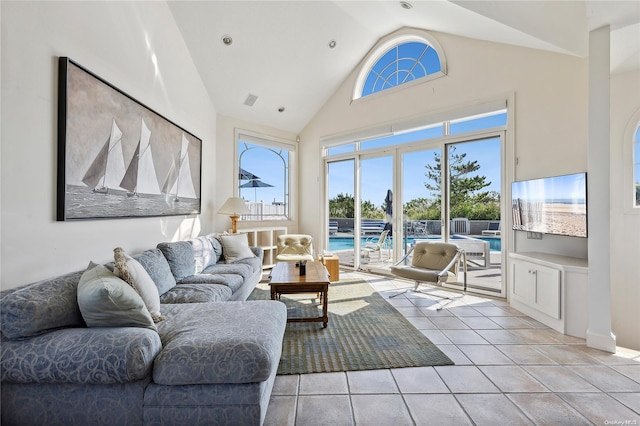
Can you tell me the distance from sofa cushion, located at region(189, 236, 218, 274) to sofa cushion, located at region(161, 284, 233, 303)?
618 millimetres

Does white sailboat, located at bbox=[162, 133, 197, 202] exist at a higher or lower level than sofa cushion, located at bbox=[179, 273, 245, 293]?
higher

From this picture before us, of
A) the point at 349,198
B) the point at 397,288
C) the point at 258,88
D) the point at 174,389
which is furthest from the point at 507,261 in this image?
the point at 258,88

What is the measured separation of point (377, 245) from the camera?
5.54m

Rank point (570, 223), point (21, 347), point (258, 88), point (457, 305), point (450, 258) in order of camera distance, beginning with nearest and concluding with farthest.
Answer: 1. point (21, 347)
2. point (570, 223)
3. point (457, 305)
4. point (450, 258)
5. point (258, 88)

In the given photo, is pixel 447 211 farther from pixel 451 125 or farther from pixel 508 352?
pixel 508 352

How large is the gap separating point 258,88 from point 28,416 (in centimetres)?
477

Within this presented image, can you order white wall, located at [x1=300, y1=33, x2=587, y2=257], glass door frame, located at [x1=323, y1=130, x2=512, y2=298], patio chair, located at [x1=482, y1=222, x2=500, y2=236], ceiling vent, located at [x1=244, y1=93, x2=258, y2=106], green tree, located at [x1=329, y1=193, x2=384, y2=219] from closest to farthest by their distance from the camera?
white wall, located at [x1=300, y1=33, x2=587, y2=257] → glass door frame, located at [x1=323, y1=130, x2=512, y2=298] → patio chair, located at [x1=482, y1=222, x2=500, y2=236] → ceiling vent, located at [x1=244, y1=93, x2=258, y2=106] → green tree, located at [x1=329, y1=193, x2=384, y2=219]

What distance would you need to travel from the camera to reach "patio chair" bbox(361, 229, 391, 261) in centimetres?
541

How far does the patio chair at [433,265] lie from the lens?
3812 mm

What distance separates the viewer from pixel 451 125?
4.52m

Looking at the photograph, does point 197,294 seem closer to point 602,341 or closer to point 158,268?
point 158,268

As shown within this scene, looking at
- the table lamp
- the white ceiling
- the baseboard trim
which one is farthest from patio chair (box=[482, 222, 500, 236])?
the table lamp

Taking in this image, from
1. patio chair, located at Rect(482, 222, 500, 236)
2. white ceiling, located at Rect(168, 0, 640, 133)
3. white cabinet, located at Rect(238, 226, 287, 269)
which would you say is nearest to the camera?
white ceiling, located at Rect(168, 0, 640, 133)

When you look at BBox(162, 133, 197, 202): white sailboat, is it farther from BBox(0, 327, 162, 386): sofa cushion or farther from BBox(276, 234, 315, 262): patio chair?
BBox(0, 327, 162, 386): sofa cushion
